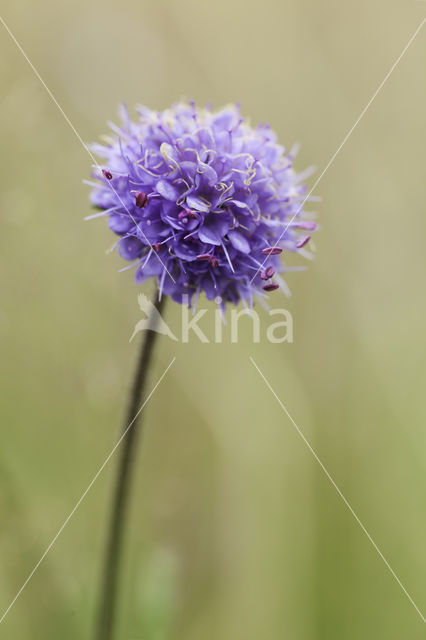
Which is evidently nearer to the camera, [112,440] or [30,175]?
[30,175]

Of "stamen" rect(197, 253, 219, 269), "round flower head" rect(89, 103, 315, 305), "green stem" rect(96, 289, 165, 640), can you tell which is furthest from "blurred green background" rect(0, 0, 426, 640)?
"stamen" rect(197, 253, 219, 269)

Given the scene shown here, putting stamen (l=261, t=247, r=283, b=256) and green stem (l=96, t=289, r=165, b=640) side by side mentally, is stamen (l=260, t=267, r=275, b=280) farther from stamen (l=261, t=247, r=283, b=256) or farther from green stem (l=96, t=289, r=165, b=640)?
green stem (l=96, t=289, r=165, b=640)

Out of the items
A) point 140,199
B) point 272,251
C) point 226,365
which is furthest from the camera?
point 226,365

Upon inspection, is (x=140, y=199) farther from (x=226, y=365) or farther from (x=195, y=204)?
(x=226, y=365)

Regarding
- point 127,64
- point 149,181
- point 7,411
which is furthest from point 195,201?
point 127,64

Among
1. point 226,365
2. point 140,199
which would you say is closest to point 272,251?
point 140,199

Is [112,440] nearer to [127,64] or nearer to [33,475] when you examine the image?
[33,475]
